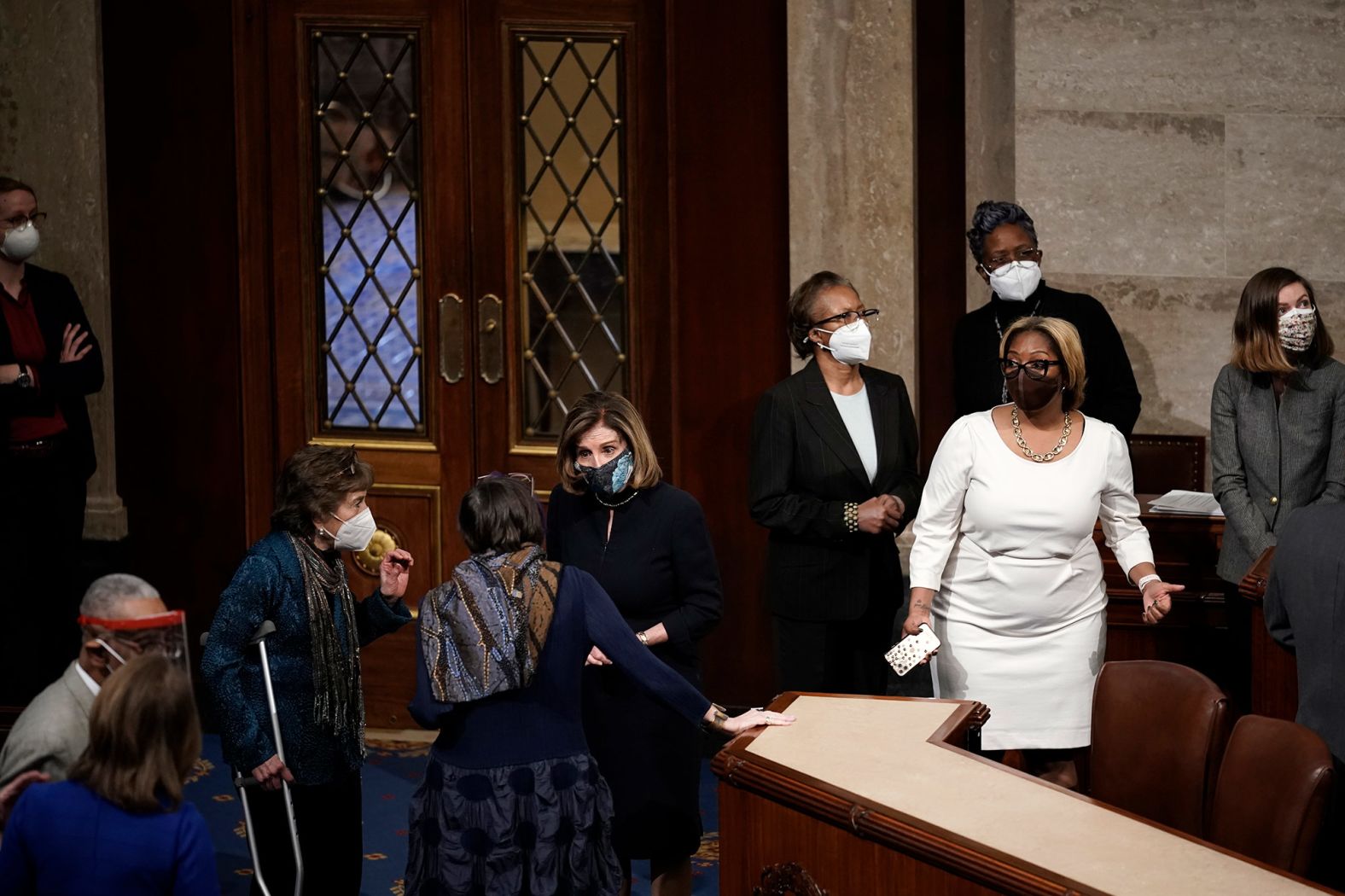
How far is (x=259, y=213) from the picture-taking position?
6.03 metres

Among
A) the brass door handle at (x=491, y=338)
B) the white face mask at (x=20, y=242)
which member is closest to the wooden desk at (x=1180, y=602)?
the brass door handle at (x=491, y=338)

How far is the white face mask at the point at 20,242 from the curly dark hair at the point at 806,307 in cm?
259

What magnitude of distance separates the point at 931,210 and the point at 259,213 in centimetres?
251

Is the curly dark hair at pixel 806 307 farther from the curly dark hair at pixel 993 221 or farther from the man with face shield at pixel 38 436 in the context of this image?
the man with face shield at pixel 38 436

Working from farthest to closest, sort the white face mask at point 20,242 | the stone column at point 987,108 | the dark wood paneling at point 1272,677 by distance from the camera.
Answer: the stone column at point 987,108 < the white face mask at point 20,242 < the dark wood paneling at point 1272,677

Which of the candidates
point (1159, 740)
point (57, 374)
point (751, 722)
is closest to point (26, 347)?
point (57, 374)

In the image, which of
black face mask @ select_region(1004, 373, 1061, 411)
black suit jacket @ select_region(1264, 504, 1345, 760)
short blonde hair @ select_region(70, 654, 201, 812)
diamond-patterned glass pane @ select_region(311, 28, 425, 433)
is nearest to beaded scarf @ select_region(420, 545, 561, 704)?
short blonde hair @ select_region(70, 654, 201, 812)

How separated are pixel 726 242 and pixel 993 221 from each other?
1207 mm

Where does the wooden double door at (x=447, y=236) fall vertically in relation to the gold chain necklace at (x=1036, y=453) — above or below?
above

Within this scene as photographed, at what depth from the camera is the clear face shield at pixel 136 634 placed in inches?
106

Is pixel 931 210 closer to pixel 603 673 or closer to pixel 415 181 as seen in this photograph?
pixel 415 181

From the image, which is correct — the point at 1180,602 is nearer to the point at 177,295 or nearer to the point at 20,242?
the point at 177,295

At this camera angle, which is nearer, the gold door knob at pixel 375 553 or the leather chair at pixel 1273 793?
the leather chair at pixel 1273 793

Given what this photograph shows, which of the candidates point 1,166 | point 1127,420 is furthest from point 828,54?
point 1,166
